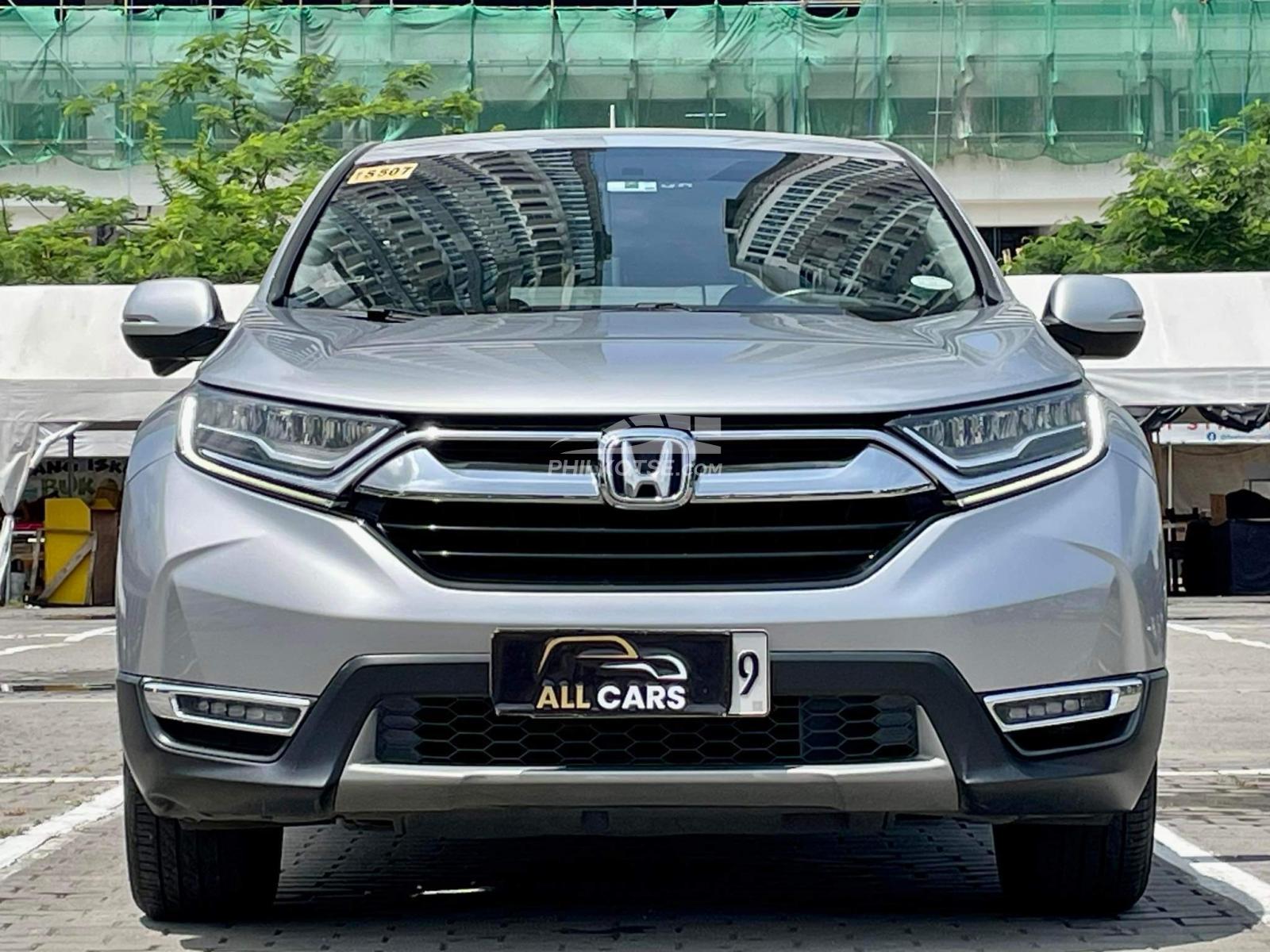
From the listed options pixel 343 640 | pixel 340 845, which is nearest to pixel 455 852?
pixel 340 845

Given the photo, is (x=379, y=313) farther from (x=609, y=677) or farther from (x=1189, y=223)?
(x=1189, y=223)

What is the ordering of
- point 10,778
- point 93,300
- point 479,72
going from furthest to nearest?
point 479,72 < point 93,300 < point 10,778

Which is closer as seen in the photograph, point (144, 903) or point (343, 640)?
point (343, 640)

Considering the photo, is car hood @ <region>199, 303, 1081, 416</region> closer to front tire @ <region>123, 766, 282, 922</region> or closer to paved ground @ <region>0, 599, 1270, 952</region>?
front tire @ <region>123, 766, 282, 922</region>

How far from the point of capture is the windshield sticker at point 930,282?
16.6 feet

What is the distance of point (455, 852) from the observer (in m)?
5.63

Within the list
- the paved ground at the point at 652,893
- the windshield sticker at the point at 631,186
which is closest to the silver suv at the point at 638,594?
the paved ground at the point at 652,893

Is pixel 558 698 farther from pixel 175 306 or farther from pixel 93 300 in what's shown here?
pixel 93 300

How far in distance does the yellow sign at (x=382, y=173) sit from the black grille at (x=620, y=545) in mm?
1741

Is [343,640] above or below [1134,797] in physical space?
above

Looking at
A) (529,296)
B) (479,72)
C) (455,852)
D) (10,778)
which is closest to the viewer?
(529,296)

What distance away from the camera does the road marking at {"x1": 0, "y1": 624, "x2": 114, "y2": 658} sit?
1748 cm

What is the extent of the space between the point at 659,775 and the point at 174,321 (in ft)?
5.69

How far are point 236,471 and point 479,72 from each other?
1366 inches
